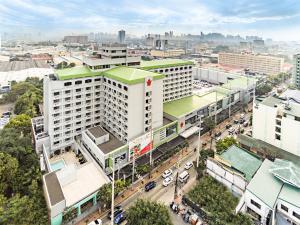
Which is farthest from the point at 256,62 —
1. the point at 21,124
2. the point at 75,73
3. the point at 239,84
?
the point at 21,124

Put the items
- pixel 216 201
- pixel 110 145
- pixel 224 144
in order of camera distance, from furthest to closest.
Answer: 1. pixel 224 144
2. pixel 110 145
3. pixel 216 201

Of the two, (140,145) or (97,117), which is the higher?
(97,117)

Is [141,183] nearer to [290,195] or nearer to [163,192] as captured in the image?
[163,192]

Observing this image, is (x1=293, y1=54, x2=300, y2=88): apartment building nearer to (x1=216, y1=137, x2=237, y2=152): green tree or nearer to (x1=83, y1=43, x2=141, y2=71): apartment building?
(x1=216, y1=137, x2=237, y2=152): green tree

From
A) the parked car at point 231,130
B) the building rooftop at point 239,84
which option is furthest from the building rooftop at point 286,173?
the building rooftop at point 239,84

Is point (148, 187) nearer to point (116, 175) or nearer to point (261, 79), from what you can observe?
point (116, 175)

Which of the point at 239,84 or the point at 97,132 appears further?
the point at 239,84

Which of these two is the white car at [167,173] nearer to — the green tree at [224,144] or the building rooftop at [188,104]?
the green tree at [224,144]
